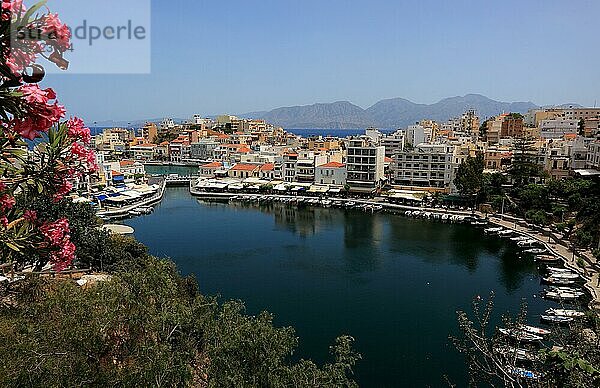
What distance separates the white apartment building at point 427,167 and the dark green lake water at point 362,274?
4902 mm

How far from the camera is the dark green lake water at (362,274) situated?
910 centimetres

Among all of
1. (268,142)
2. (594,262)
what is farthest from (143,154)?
(594,262)

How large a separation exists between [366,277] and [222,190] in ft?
55.1

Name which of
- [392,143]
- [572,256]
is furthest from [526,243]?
[392,143]

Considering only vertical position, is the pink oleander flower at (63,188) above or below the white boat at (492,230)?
above

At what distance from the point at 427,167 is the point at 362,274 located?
44.1ft

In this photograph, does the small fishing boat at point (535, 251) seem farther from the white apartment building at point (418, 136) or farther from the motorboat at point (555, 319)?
the white apartment building at point (418, 136)

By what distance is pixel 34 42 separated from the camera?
117 centimetres

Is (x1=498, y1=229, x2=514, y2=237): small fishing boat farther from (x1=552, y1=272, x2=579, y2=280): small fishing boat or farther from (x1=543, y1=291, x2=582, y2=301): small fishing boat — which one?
(x1=543, y1=291, x2=582, y2=301): small fishing boat

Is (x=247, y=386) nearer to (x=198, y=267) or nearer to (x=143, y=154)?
(x=198, y=267)

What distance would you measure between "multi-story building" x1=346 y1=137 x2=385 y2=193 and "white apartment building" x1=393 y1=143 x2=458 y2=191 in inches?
49.8

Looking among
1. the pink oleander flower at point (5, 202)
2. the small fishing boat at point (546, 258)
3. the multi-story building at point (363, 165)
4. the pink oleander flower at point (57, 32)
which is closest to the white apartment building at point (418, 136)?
the multi-story building at point (363, 165)

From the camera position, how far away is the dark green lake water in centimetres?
910

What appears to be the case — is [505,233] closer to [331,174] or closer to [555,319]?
[555,319]
